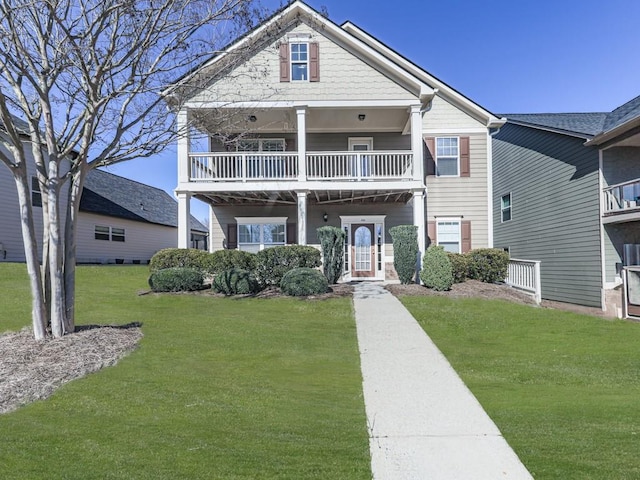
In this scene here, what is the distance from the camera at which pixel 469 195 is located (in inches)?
678

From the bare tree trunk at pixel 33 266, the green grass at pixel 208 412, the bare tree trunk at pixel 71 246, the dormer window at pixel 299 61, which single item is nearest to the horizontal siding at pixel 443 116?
the dormer window at pixel 299 61

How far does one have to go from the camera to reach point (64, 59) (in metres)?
7.39

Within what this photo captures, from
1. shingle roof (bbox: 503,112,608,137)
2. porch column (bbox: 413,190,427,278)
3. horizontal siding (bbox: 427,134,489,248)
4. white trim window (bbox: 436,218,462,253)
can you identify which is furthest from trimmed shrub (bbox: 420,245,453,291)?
shingle roof (bbox: 503,112,608,137)

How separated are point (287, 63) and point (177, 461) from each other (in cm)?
1432

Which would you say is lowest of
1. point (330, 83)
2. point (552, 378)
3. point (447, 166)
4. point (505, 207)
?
point (552, 378)

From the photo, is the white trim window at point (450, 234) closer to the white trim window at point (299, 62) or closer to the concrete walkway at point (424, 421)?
the white trim window at point (299, 62)

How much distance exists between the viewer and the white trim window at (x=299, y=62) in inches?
600

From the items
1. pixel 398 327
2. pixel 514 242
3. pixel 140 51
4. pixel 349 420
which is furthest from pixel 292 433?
pixel 514 242

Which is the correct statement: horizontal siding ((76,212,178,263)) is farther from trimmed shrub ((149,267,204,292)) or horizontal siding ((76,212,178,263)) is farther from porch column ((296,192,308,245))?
porch column ((296,192,308,245))

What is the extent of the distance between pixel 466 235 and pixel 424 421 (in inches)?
537

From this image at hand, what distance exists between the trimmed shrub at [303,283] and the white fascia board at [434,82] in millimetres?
9520

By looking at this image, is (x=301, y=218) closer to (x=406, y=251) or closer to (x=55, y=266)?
(x=406, y=251)

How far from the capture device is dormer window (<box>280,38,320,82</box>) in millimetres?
15148

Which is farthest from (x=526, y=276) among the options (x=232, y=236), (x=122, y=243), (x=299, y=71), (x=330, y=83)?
(x=122, y=243)
